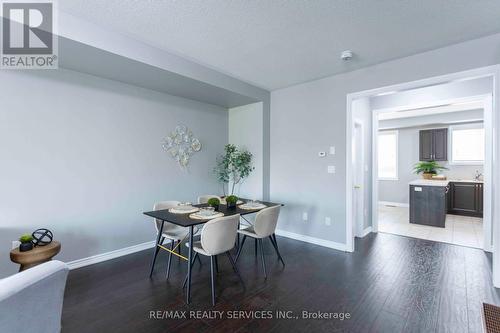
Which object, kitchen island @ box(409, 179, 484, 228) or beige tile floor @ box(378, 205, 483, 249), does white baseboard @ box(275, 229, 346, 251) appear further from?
kitchen island @ box(409, 179, 484, 228)

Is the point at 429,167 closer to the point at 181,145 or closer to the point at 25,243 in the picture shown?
the point at 181,145

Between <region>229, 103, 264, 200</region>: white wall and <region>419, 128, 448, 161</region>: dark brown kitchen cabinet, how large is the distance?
17.1 ft

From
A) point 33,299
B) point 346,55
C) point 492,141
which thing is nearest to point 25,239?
point 33,299

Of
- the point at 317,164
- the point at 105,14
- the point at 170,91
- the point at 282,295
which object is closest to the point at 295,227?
the point at 317,164

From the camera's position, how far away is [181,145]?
4.20 metres

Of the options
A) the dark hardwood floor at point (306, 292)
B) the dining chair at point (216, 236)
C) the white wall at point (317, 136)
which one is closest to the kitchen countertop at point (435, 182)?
the dark hardwood floor at point (306, 292)

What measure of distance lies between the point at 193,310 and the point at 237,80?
326 centimetres

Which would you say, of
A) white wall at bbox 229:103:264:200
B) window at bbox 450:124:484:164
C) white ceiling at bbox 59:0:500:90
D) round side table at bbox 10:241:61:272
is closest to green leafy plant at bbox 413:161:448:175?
window at bbox 450:124:484:164

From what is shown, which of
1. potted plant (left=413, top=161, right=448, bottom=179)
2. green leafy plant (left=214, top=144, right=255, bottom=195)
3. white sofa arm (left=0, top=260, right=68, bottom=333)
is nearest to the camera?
white sofa arm (left=0, top=260, right=68, bottom=333)

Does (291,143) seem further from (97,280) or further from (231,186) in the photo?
(97,280)

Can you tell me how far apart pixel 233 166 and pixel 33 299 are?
3690 millimetres

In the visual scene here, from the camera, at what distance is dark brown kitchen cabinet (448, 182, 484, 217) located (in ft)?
19.0

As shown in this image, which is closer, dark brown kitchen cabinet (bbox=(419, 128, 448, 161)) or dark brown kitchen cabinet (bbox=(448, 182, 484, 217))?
dark brown kitchen cabinet (bbox=(448, 182, 484, 217))

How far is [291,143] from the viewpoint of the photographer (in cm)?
433
